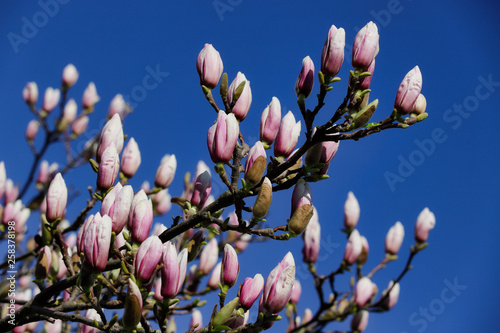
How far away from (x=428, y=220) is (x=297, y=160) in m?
2.25

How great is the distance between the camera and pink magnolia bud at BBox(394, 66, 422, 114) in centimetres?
168

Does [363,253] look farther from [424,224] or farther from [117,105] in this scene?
[117,105]

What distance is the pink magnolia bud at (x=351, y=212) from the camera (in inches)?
128

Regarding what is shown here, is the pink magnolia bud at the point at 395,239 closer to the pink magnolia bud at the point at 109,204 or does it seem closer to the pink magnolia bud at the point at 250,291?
the pink magnolia bud at the point at 250,291

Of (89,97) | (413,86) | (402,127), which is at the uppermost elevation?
A: (89,97)

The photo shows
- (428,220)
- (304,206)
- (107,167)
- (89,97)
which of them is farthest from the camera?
(89,97)

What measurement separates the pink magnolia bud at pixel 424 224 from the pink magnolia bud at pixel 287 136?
218cm

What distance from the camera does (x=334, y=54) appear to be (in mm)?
1624

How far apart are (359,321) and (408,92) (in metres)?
2.34

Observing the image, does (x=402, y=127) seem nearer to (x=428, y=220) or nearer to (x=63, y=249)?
(x=63, y=249)

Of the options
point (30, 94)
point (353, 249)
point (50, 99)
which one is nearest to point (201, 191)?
point (353, 249)

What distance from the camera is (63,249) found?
187 cm

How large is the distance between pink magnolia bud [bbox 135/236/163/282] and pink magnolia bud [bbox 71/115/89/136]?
3.50 metres

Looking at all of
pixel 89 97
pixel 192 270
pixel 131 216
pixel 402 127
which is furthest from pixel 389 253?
pixel 89 97
